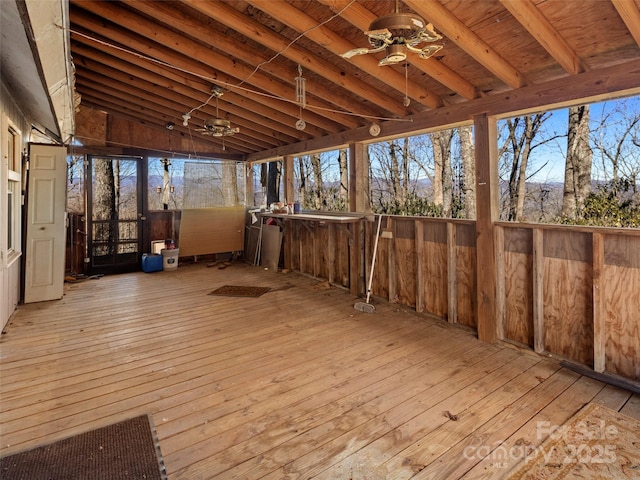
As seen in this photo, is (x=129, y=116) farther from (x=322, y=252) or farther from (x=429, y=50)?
(x=429, y=50)

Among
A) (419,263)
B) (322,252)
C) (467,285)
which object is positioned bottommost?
(467,285)

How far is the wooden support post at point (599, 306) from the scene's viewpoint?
2.70 m

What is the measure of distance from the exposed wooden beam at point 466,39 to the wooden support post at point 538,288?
4.55 feet

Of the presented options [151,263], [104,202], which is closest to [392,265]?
[151,263]

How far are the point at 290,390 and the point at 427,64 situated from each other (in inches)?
117

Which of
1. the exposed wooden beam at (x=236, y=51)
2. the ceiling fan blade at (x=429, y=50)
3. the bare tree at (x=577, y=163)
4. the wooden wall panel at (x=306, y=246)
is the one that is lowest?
the wooden wall panel at (x=306, y=246)

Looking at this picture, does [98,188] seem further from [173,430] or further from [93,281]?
[173,430]

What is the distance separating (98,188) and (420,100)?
637 centimetres

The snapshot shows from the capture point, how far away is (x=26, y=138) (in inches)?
181

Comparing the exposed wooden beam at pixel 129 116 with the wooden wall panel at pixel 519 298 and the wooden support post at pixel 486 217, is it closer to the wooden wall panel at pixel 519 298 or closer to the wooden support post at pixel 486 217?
the wooden support post at pixel 486 217

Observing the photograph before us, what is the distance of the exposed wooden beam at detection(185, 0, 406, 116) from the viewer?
2.76 m

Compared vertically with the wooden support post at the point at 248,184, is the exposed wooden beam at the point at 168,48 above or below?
above

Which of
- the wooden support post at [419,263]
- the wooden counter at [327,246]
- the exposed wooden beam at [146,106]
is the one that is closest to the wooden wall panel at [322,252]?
the wooden counter at [327,246]

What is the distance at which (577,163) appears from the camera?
12.4 feet
